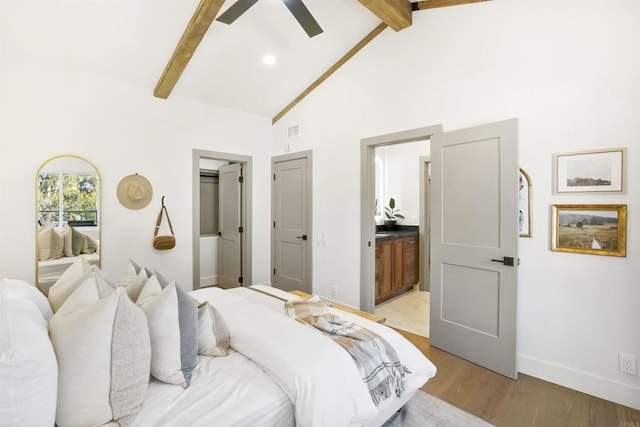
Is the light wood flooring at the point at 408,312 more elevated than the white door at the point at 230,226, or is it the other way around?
the white door at the point at 230,226

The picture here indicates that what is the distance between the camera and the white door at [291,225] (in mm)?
4289

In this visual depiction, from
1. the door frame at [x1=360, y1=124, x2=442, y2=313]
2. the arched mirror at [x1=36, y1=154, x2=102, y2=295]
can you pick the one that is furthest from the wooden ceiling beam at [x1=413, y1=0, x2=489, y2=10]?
the arched mirror at [x1=36, y1=154, x2=102, y2=295]

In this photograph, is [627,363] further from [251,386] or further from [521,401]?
[251,386]

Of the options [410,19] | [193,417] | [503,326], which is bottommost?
[503,326]

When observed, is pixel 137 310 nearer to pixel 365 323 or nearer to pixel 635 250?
pixel 365 323

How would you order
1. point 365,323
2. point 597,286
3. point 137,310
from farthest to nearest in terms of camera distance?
1. point 597,286
2. point 365,323
3. point 137,310

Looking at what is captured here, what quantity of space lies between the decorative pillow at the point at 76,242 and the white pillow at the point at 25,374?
2476mm

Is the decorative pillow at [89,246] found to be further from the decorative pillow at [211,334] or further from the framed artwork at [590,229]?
the framed artwork at [590,229]

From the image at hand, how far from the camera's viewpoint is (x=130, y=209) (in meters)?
3.50

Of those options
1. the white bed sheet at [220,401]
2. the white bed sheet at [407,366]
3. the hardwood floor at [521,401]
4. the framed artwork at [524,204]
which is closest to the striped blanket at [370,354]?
the white bed sheet at [407,366]

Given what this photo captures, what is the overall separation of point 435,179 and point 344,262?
1545mm

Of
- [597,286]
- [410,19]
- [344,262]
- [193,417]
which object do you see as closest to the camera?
[193,417]

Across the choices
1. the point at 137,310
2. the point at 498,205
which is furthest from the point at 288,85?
the point at 137,310

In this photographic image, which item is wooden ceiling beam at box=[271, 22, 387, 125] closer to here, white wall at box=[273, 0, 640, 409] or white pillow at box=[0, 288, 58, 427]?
white wall at box=[273, 0, 640, 409]
